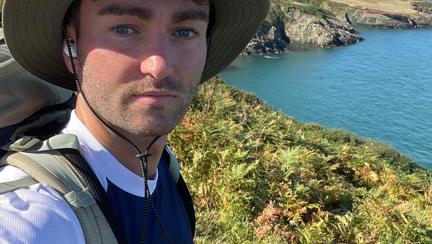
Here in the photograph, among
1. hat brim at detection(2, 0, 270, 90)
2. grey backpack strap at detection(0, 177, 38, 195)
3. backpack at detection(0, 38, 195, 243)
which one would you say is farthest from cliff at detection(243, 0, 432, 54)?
grey backpack strap at detection(0, 177, 38, 195)

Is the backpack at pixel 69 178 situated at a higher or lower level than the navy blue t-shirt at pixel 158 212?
higher

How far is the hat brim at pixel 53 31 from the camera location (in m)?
1.26

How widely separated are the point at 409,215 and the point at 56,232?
6.01 m

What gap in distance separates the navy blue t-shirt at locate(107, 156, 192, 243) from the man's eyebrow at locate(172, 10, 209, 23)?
0.46 metres

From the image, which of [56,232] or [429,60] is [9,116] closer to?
[56,232]

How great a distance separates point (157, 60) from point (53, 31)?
353mm

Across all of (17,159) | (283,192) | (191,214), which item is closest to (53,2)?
(17,159)

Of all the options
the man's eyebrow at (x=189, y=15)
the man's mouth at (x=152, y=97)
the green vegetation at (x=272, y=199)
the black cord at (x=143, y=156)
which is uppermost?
the man's eyebrow at (x=189, y=15)

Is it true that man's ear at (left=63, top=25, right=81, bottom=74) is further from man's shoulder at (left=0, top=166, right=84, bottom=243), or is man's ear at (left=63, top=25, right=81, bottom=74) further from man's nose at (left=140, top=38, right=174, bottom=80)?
man's shoulder at (left=0, top=166, right=84, bottom=243)

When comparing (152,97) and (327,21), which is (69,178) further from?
(327,21)

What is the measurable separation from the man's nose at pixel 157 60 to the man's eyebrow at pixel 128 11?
6cm

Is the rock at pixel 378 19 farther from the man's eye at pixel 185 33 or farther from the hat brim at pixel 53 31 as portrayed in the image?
the man's eye at pixel 185 33

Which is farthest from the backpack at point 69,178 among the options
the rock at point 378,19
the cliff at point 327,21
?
the rock at point 378,19

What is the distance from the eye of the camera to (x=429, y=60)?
63.6m
